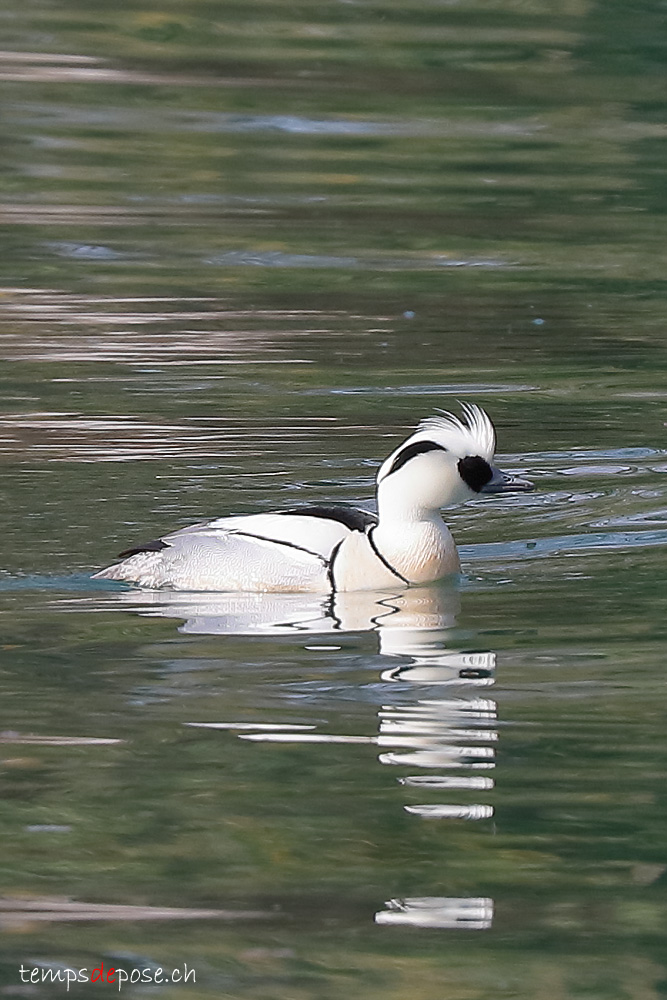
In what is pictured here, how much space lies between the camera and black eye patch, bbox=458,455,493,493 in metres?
7.65

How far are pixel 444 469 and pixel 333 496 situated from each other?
140cm

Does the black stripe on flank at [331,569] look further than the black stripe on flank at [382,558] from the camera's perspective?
No

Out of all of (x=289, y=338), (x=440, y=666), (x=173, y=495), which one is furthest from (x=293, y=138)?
(x=440, y=666)

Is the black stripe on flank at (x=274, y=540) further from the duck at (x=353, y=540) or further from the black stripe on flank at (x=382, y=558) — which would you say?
the black stripe on flank at (x=382, y=558)

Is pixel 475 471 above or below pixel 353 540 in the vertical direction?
above

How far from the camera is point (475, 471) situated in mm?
7664

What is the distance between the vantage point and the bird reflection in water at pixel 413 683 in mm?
5371

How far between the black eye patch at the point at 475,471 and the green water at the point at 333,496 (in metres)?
0.39

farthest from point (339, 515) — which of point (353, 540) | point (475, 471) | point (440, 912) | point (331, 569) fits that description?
point (440, 912)

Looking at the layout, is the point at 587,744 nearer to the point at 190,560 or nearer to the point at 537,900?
the point at 537,900

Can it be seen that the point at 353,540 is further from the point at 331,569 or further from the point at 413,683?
the point at 413,683

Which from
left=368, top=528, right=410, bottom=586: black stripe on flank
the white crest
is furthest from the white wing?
the white crest

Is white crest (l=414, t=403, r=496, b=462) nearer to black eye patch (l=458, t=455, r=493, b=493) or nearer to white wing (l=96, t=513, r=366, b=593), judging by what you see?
black eye patch (l=458, t=455, r=493, b=493)

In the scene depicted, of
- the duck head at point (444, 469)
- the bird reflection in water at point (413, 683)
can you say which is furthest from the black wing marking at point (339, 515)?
the bird reflection in water at point (413, 683)
